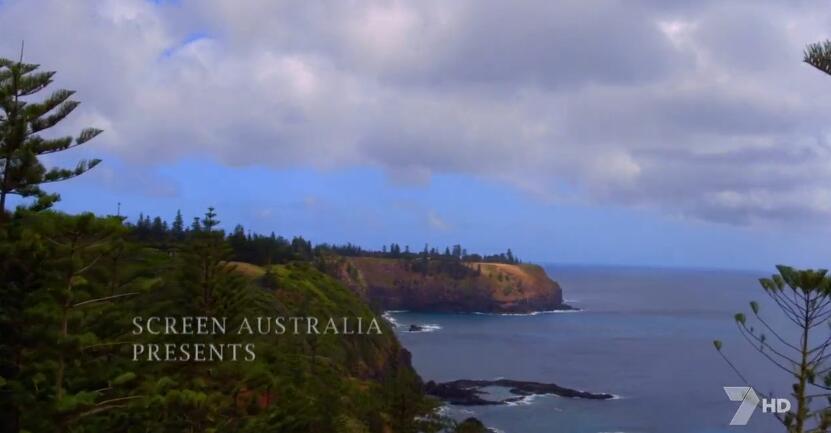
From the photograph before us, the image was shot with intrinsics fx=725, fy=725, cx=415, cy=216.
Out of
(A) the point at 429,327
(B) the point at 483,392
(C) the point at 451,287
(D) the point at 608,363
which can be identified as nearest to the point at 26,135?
(B) the point at 483,392

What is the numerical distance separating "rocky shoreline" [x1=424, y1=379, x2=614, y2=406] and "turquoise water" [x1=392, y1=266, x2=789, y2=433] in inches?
37.8

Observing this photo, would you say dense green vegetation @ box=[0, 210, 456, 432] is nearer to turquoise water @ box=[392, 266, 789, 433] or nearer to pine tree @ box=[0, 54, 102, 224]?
pine tree @ box=[0, 54, 102, 224]

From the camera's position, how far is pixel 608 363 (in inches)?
1988

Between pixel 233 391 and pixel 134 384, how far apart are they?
1394 millimetres

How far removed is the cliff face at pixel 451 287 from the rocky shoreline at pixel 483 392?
46.2 meters

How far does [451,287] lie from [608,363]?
143ft

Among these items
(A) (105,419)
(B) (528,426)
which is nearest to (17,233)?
(A) (105,419)

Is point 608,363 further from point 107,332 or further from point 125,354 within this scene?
point 107,332

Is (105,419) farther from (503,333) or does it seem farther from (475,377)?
(503,333)

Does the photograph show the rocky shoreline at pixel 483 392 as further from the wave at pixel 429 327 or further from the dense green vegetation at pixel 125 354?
the wave at pixel 429 327

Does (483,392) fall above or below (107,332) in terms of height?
below

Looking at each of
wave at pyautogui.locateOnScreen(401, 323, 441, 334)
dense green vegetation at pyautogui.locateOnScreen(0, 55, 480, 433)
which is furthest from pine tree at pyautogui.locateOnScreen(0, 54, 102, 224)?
wave at pyautogui.locateOnScreen(401, 323, 441, 334)

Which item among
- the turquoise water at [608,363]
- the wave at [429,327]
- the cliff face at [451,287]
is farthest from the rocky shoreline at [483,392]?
the cliff face at [451,287]

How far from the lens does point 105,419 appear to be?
970 cm
